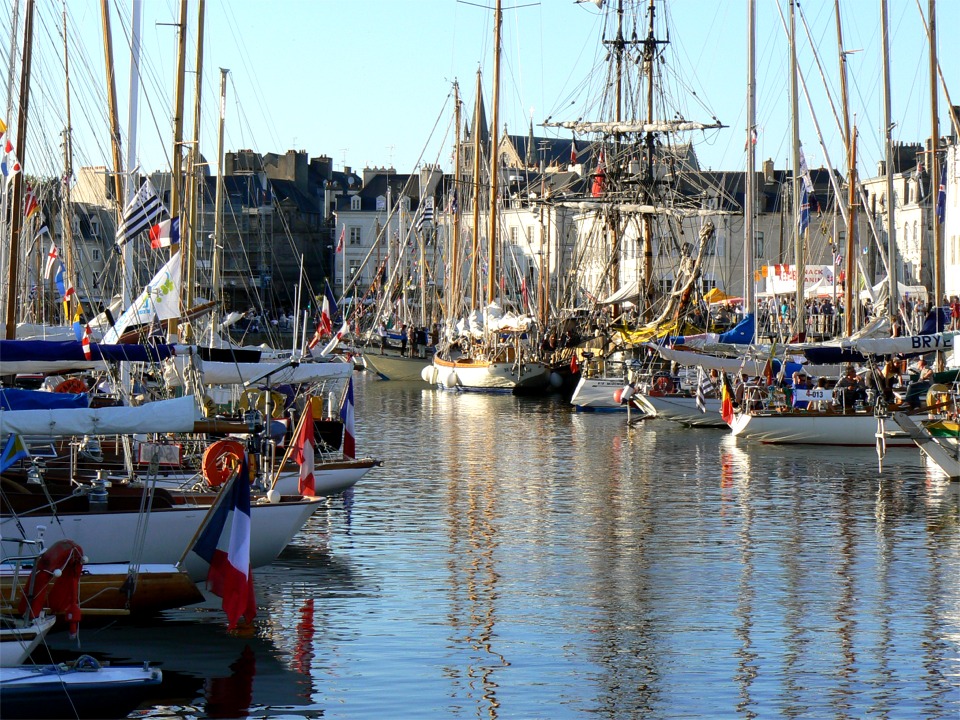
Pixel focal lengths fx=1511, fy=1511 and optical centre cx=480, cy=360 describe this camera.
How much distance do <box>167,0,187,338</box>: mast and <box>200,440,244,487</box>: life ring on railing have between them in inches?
413

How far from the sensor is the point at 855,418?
4344 centimetres

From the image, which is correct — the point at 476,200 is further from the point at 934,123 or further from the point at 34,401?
the point at 34,401

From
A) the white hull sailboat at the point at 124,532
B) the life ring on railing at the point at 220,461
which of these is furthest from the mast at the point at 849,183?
the white hull sailboat at the point at 124,532

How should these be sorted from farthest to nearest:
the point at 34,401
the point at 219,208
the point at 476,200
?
the point at 476,200, the point at 219,208, the point at 34,401

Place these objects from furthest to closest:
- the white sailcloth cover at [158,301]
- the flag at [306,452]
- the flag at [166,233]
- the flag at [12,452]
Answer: the flag at [166,233] → the white sailcloth cover at [158,301] → the flag at [306,452] → the flag at [12,452]

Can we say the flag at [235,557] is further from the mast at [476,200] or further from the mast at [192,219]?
the mast at [476,200]

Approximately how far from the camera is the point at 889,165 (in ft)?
157

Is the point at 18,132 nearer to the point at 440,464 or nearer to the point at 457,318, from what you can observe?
the point at 440,464

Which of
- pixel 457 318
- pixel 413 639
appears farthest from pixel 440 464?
pixel 457 318

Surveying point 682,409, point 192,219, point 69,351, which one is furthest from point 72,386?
point 682,409

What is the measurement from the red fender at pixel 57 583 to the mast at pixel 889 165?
34.1 meters

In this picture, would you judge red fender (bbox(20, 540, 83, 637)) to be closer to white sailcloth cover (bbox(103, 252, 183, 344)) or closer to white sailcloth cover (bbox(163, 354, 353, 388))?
white sailcloth cover (bbox(103, 252, 183, 344))

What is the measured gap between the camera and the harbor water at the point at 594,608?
57.2ft

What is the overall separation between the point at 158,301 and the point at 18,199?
4.48m
